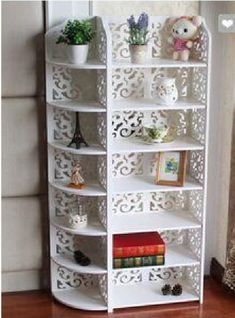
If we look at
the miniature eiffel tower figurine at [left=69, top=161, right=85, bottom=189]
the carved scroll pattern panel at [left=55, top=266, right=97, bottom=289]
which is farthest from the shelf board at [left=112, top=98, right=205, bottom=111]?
the carved scroll pattern panel at [left=55, top=266, right=97, bottom=289]

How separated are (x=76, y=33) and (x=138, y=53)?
0.86ft

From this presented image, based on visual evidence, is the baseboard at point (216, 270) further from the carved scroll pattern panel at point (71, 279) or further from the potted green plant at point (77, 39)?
the potted green plant at point (77, 39)

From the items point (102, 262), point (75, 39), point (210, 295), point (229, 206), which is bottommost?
point (210, 295)

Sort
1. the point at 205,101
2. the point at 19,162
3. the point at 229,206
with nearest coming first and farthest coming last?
the point at 205,101 < the point at 19,162 < the point at 229,206

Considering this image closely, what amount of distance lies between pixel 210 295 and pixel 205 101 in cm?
93

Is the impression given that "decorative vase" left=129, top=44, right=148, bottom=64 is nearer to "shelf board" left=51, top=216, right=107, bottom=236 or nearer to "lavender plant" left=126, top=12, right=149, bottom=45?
"lavender plant" left=126, top=12, right=149, bottom=45

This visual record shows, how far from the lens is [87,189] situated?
81.3 inches

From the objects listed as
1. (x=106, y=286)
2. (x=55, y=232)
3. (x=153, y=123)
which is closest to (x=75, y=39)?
(x=153, y=123)

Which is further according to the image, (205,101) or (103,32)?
(205,101)

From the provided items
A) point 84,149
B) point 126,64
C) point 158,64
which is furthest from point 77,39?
point 84,149

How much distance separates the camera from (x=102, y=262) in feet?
7.22

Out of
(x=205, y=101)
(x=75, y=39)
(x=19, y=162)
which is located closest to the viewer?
(x=75, y=39)

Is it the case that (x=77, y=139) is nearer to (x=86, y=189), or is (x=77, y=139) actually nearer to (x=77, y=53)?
(x=86, y=189)

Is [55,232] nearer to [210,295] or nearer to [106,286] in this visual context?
[106,286]
